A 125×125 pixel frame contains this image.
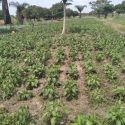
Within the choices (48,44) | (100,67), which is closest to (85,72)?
(100,67)

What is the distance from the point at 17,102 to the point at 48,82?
1.41 metres

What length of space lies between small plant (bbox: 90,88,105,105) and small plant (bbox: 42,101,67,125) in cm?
149

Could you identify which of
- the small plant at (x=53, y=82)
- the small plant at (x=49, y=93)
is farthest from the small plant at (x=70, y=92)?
the small plant at (x=53, y=82)

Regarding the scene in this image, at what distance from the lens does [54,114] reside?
8492 mm

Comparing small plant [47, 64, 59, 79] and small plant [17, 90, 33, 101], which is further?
small plant [47, 64, 59, 79]

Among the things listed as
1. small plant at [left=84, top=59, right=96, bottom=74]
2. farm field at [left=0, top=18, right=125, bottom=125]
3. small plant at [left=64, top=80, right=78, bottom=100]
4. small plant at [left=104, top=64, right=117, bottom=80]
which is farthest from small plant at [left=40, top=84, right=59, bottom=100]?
small plant at [left=84, top=59, right=96, bottom=74]

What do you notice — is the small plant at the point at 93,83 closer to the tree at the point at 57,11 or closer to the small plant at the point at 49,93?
the small plant at the point at 49,93

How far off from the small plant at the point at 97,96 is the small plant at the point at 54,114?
149cm

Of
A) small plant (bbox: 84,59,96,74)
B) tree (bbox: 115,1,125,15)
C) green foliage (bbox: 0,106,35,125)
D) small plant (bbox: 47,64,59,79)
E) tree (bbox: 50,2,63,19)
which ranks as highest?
green foliage (bbox: 0,106,35,125)

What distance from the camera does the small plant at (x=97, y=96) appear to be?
10129 mm

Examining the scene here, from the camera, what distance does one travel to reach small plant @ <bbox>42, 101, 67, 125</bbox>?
8.48 metres

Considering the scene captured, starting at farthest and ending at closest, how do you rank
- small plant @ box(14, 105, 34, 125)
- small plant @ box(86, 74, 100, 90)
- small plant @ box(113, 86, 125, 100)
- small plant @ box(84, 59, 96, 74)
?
small plant @ box(84, 59, 96, 74) < small plant @ box(86, 74, 100, 90) < small plant @ box(113, 86, 125, 100) < small plant @ box(14, 105, 34, 125)

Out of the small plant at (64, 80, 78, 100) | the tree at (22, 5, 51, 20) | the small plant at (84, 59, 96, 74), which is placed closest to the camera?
the small plant at (64, 80, 78, 100)

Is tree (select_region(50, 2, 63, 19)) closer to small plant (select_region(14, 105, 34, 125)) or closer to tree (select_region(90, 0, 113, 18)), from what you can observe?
tree (select_region(90, 0, 113, 18))
